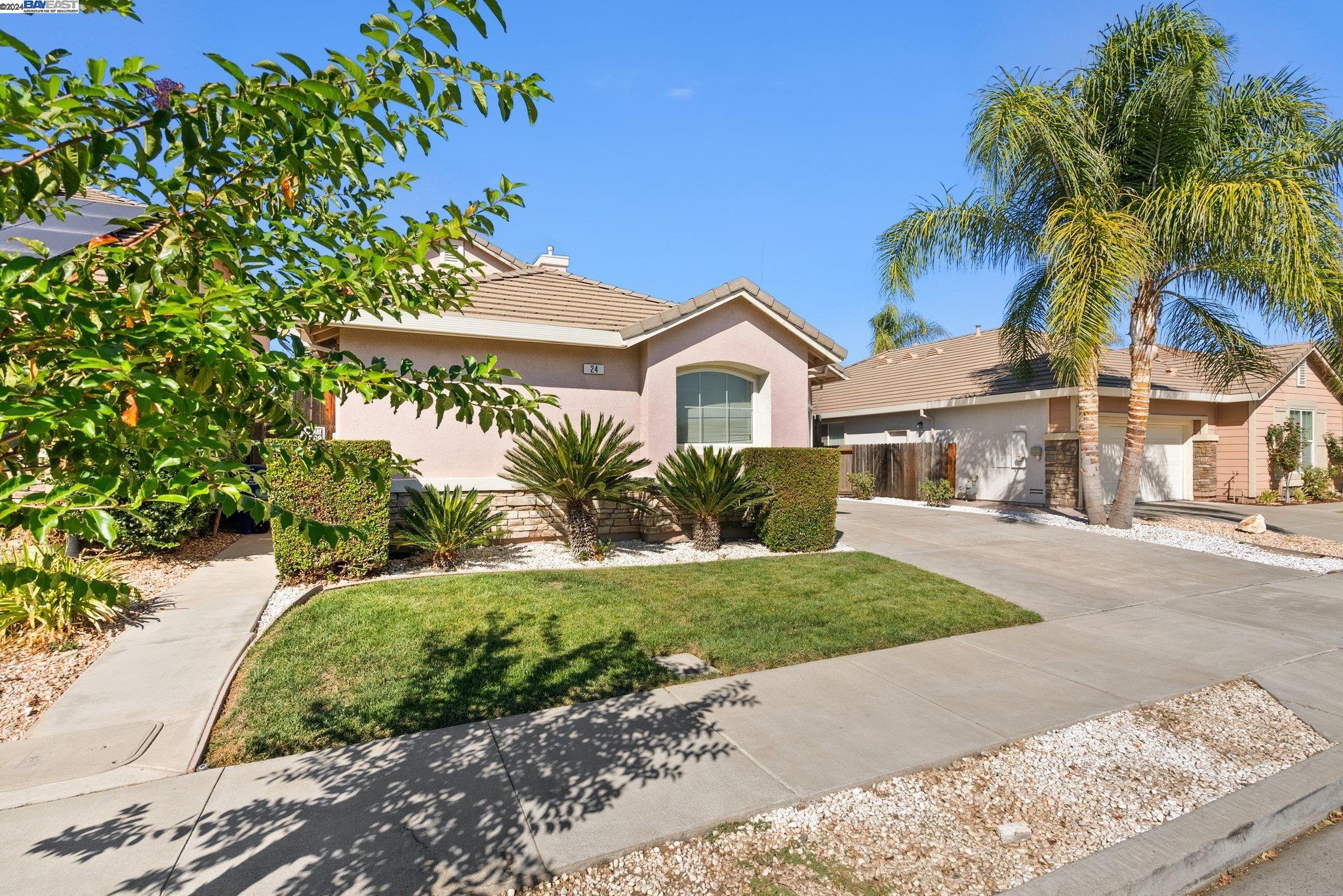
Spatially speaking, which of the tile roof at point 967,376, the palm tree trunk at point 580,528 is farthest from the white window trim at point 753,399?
the tile roof at point 967,376

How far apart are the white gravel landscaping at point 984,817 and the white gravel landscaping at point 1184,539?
7.60 m

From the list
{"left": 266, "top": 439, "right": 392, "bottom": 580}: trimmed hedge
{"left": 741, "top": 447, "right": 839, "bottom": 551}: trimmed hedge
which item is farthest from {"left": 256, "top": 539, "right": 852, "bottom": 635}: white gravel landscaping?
{"left": 741, "top": 447, "right": 839, "bottom": 551}: trimmed hedge

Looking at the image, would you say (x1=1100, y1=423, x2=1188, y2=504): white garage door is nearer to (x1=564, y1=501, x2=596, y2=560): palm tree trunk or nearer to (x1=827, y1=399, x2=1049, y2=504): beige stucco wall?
(x1=827, y1=399, x2=1049, y2=504): beige stucco wall

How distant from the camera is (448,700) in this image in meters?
4.79

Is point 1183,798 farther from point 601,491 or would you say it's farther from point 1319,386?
point 1319,386

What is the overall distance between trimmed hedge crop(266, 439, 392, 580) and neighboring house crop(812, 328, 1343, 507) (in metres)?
10.8

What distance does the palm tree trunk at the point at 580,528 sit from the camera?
9586 millimetres

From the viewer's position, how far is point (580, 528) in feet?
Result: 31.6

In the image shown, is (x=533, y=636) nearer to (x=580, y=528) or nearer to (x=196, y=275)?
(x=580, y=528)

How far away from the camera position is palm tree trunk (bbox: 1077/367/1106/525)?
1335 cm

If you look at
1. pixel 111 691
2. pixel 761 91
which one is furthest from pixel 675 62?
pixel 111 691

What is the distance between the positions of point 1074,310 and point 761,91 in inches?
253

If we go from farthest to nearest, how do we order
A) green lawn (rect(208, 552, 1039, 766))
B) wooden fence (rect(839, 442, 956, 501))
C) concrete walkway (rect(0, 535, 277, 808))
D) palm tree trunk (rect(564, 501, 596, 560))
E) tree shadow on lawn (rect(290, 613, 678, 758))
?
wooden fence (rect(839, 442, 956, 501)) → palm tree trunk (rect(564, 501, 596, 560)) → green lawn (rect(208, 552, 1039, 766)) → tree shadow on lawn (rect(290, 613, 678, 758)) → concrete walkway (rect(0, 535, 277, 808))

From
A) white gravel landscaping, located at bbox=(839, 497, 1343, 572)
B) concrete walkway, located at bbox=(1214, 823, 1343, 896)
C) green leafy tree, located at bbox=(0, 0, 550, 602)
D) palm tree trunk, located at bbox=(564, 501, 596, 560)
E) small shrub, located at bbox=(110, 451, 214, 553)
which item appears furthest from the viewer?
white gravel landscaping, located at bbox=(839, 497, 1343, 572)
